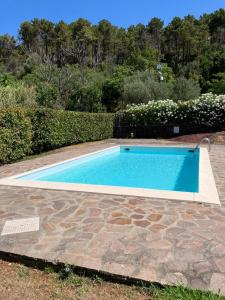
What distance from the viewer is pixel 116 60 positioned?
1727 inches

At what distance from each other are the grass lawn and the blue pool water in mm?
3804

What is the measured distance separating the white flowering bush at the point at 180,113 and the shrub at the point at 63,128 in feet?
8.27

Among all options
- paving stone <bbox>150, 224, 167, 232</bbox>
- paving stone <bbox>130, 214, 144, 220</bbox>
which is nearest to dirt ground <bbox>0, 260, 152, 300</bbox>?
paving stone <bbox>150, 224, 167, 232</bbox>

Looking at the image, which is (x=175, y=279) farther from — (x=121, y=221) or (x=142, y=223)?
(x=121, y=221)

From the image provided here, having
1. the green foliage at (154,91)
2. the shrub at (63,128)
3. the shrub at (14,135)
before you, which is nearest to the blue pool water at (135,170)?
the shrub at (14,135)

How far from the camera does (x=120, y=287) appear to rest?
2828 mm

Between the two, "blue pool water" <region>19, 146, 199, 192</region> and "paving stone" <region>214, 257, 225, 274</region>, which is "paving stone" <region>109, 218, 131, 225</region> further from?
"blue pool water" <region>19, 146, 199, 192</region>

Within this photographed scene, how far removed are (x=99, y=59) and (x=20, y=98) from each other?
29448 mm

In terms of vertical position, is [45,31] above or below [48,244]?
above

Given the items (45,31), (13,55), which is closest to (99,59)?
(45,31)

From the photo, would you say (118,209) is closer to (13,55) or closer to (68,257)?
(68,257)

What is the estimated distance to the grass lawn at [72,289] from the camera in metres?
2.65

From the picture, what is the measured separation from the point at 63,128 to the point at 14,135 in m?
3.57

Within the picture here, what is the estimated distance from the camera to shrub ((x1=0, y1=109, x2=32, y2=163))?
9.28m
